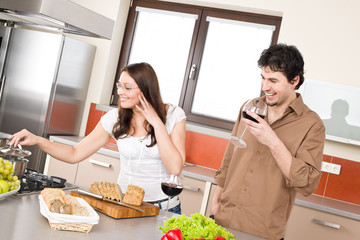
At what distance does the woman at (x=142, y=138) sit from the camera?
2078 mm

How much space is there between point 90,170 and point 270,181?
1934 millimetres

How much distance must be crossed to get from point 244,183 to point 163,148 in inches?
16.2

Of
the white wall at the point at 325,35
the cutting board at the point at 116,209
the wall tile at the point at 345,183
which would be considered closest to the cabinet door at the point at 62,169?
the white wall at the point at 325,35

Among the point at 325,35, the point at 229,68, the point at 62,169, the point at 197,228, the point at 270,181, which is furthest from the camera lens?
the point at 229,68

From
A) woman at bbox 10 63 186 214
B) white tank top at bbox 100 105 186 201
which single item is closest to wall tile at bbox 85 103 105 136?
woman at bbox 10 63 186 214

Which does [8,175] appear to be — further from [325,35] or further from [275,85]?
[325,35]

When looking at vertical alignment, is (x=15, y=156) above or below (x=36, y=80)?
below

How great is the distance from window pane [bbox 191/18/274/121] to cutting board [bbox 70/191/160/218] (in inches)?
94.5

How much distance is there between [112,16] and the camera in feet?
13.7

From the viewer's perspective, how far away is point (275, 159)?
187 cm

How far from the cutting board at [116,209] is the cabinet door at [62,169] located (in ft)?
6.35

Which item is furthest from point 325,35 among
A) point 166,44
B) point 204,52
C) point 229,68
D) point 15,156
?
point 15,156

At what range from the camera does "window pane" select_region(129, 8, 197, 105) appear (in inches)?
166

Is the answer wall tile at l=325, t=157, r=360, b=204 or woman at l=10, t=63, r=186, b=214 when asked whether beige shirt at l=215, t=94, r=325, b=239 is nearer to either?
woman at l=10, t=63, r=186, b=214
